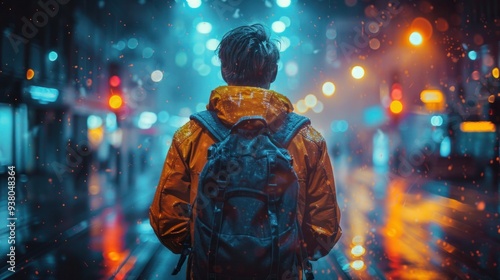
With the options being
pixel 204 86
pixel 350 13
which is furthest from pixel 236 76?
pixel 204 86

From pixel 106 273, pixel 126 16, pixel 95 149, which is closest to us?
pixel 106 273

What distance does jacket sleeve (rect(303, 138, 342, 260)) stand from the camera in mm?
2146

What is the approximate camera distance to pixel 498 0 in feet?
84.6

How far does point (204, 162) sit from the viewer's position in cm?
206

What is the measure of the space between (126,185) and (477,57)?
2118 centimetres

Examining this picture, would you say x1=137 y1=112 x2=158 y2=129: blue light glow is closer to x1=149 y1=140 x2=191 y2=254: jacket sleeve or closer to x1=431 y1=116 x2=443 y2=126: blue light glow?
x1=431 y1=116 x2=443 y2=126: blue light glow

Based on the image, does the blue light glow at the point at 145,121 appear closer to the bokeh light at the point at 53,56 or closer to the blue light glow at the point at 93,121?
the blue light glow at the point at 93,121

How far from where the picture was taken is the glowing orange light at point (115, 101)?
1725cm

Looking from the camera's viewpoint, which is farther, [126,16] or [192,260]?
[126,16]

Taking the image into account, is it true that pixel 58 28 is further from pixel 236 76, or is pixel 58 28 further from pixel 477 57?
pixel 236 76

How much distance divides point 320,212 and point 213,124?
638 millimetres

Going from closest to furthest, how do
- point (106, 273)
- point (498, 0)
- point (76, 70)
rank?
point (106, 273), point (498, 0), point (76, 70)

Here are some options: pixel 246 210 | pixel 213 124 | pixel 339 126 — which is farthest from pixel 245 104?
pixel 339 126

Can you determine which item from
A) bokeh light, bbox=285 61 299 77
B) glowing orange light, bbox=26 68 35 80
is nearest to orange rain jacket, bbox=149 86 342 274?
glowing orange light, bbox=26 68 35 80
